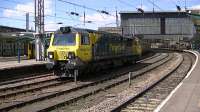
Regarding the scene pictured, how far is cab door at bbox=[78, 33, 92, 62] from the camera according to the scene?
23703mm

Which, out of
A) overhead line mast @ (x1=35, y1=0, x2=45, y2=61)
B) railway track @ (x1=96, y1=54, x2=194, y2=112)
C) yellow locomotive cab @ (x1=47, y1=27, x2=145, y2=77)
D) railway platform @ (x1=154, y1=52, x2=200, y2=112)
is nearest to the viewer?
railway platform @ (x1=154, y1=52, x2=200, y2=112)

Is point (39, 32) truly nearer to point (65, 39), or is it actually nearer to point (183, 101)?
point (65, 39)

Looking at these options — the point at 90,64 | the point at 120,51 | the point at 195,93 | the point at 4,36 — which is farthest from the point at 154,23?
the point at 195,93

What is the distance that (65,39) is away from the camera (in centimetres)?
2439

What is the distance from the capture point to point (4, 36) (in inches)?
2215

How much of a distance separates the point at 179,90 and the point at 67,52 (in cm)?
759

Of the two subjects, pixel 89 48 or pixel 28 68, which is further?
pixel 28 68

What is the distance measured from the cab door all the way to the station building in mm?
84428

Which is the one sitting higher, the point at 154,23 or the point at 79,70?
the point at 154,23

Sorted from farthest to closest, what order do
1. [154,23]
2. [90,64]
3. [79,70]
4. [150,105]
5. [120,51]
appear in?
[154,23] → [120,51] → [90,64] → [79,70] → [150,105]

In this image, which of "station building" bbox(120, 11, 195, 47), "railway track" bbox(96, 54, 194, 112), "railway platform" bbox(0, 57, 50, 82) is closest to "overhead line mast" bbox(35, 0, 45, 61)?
"railway platform" bbox(0, 57, 50, 82)

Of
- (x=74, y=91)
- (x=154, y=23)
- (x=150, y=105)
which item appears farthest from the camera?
(x=154, y=23)

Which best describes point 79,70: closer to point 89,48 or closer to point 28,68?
point 89,48

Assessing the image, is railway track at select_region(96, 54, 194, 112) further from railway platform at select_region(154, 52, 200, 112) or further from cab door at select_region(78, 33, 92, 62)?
cab door at select_region(78, 33, 92, 62)
